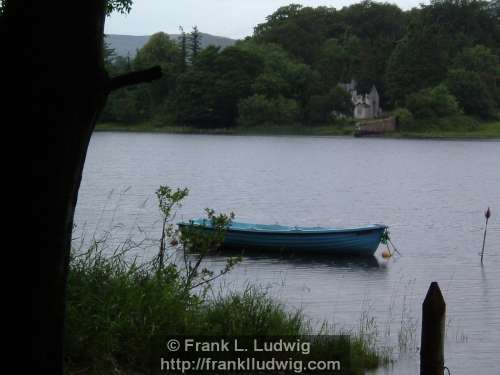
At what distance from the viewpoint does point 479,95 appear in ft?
445

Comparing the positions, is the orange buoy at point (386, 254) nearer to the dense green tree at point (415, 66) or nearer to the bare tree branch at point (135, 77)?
the bare tree branch at point (135, 77)

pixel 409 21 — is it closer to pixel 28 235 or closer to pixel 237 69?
pixel 237 69

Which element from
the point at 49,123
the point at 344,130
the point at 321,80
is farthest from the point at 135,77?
the point at 321,80

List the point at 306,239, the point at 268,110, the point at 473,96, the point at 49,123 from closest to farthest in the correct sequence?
1. the point at 49,123
2. the point at 306,239
3. the point at 268,110
4. the point at 473,96

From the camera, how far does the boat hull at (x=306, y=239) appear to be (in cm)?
2659

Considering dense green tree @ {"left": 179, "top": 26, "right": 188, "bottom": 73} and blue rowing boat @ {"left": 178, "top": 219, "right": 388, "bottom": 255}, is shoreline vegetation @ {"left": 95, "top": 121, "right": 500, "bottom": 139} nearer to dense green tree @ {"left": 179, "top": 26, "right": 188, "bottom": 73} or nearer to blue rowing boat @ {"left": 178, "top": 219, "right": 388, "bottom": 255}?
dense green tree @ {"left": 179, "top": 26, "right": 188, "bottom": 73}

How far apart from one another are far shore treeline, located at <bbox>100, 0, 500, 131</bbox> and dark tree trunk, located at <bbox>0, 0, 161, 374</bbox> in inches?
4743

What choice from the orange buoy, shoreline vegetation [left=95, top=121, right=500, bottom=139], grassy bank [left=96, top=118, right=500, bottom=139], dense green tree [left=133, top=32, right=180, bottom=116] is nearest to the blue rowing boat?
the orange buoy

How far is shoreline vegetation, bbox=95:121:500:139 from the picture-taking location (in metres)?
135

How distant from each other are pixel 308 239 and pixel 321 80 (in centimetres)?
12231

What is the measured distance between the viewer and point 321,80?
147 m

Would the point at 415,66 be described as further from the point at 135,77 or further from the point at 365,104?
the point at 135,77

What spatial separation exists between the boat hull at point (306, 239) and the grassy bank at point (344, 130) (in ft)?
358

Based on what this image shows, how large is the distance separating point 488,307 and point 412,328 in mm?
5507
